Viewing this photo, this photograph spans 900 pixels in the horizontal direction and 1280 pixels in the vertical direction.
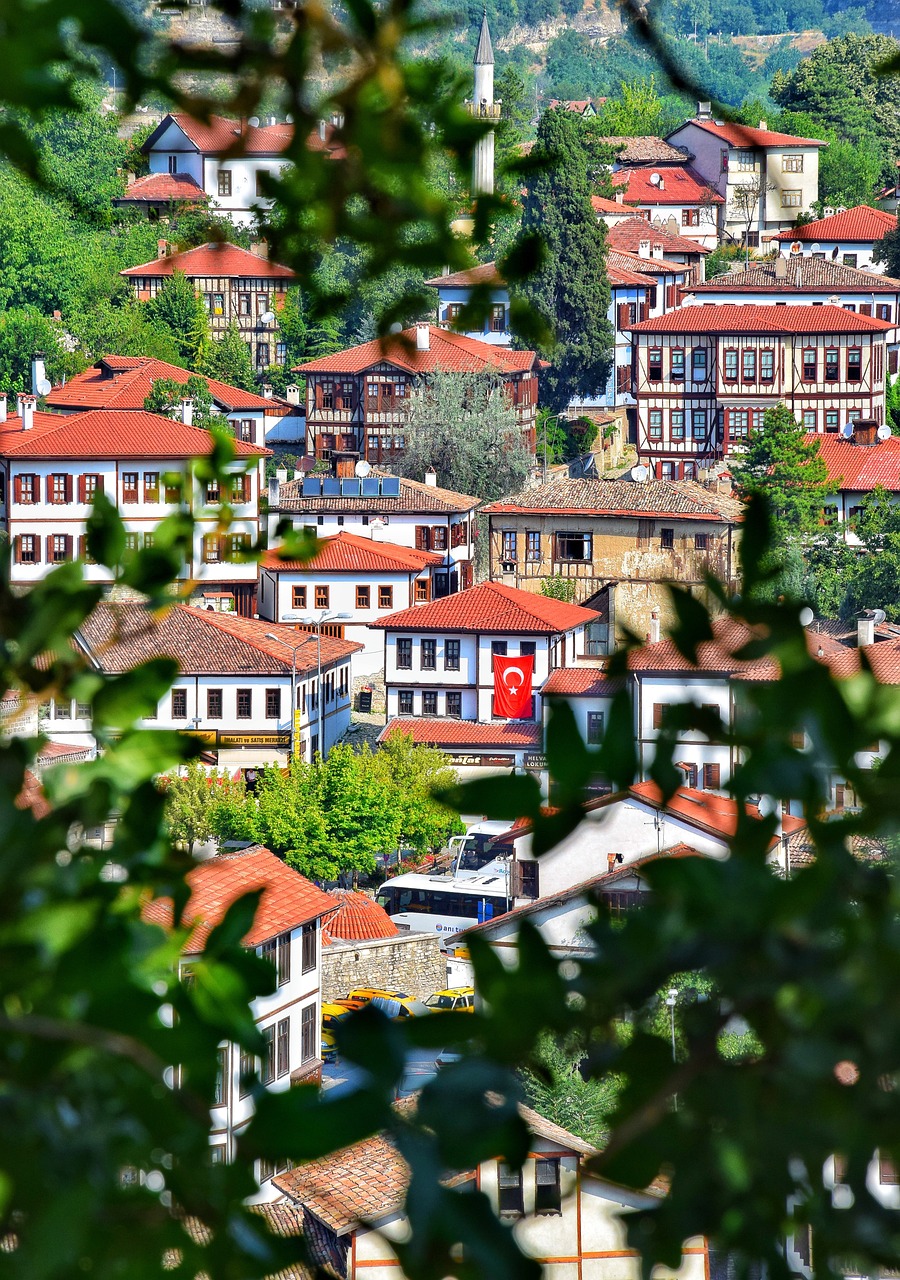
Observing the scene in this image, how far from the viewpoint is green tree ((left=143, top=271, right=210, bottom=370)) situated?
61438mm

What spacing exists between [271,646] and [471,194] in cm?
3353

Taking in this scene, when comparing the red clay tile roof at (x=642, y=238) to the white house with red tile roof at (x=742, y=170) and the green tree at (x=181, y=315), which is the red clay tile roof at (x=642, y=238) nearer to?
the white house with red tile roof at (x=742, y=170)

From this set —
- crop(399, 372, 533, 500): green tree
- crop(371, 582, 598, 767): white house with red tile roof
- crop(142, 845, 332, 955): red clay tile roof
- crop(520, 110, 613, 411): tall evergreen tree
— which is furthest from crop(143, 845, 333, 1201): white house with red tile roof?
crop(520, 110, 613, 411): tall evergreen tree

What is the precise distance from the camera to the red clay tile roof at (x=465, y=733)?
116 ft

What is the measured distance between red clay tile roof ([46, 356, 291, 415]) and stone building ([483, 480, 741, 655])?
36.4 ft

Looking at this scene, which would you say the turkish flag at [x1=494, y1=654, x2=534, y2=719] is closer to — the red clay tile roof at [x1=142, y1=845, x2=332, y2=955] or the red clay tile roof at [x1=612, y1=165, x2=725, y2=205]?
the red clay tile roof at [x1=142, y1=845, x2=332, y2=955]

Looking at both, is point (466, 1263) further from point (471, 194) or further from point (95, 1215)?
point (471, 194)

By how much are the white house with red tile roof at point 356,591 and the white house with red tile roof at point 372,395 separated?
38.2ft

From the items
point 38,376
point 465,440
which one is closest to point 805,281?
point 465,440

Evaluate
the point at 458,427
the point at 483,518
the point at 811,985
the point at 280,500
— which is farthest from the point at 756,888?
the point at 458,427

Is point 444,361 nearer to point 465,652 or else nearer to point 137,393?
point 137,393

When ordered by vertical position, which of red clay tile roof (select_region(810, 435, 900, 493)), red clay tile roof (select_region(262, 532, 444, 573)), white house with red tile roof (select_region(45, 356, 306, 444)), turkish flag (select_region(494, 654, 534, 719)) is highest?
white house with red tile roof (select_region(45, 356, 306, 444))

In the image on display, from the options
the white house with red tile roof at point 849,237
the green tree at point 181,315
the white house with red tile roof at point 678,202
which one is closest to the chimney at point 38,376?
the green tree at point 181,315

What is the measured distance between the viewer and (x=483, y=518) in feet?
155
